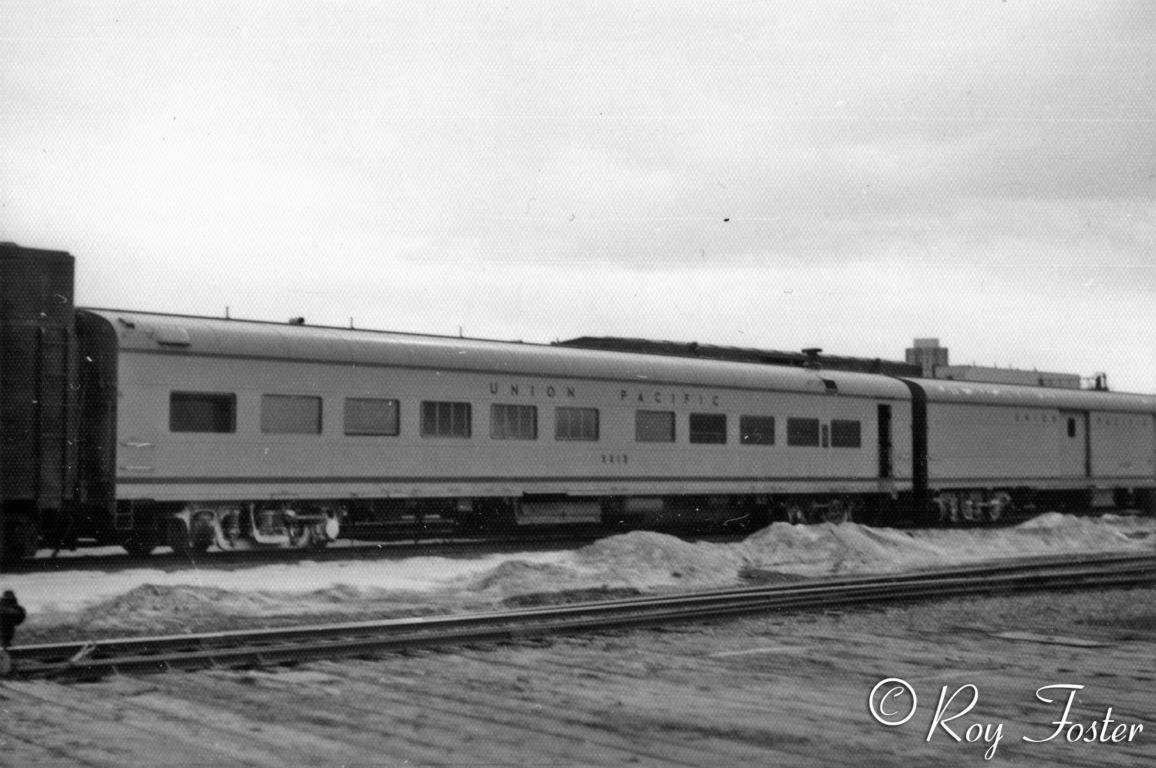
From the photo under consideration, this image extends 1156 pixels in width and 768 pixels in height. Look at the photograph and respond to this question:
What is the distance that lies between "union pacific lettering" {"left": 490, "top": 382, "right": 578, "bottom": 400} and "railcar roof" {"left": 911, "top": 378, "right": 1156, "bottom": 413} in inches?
435

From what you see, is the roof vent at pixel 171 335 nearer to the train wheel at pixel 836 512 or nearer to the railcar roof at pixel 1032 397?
the train wheel at pixel 836 512

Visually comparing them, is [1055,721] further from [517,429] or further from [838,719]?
[517,429]

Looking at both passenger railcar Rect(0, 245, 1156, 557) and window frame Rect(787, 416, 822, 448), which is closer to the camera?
passenger railcar Rect(0, 245, 1156, 557)

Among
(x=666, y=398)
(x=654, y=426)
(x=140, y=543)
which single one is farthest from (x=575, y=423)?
(x=140, y=543)

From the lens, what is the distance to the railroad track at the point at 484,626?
948cm

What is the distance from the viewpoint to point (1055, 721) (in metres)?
7.89

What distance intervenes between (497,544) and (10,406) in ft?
29.5

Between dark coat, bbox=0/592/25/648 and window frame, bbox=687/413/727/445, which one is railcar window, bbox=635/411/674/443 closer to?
window frame, bbox=687/413/727/445

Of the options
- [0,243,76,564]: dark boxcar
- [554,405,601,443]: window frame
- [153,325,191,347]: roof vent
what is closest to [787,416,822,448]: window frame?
[554,405,601,443]: window frame

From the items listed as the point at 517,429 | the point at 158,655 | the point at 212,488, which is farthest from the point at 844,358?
the point at 158,655

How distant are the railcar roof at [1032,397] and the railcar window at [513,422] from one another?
39.0ft

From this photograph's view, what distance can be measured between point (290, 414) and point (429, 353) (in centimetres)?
278

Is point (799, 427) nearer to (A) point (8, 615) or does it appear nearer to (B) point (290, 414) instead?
(B) point (290, 414)

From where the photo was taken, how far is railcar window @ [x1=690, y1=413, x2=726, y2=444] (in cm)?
2567
